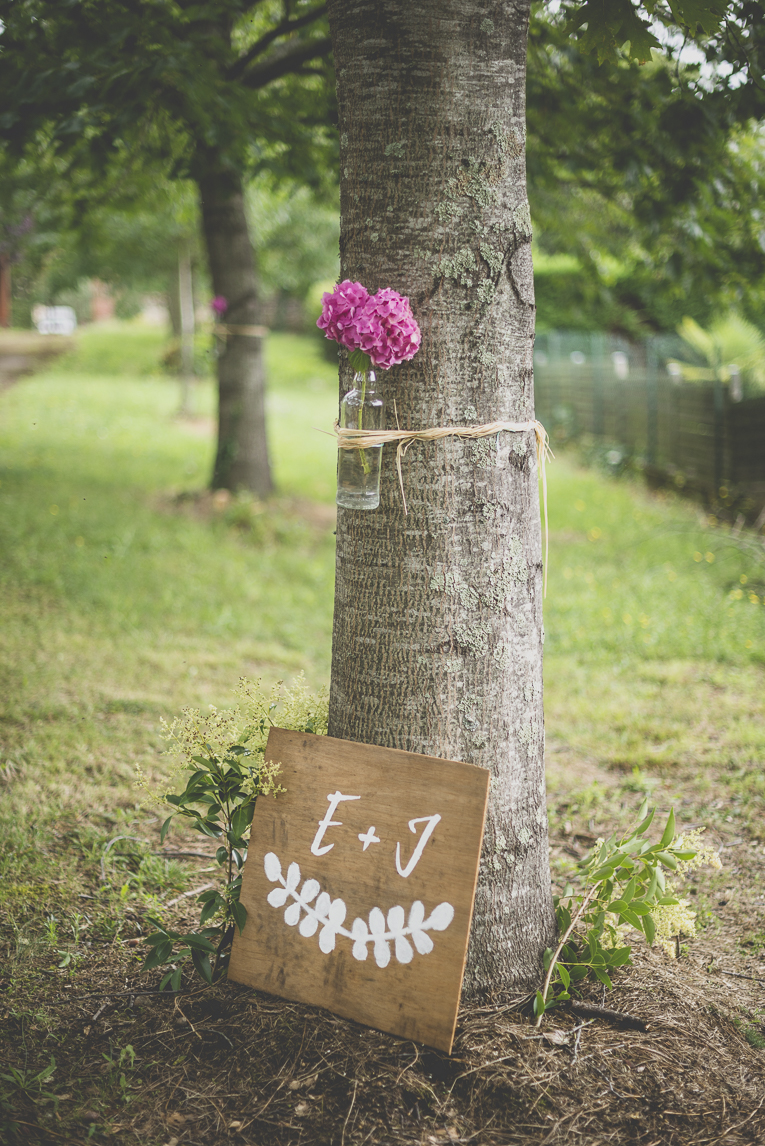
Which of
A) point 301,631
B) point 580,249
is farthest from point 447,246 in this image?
point 580,249

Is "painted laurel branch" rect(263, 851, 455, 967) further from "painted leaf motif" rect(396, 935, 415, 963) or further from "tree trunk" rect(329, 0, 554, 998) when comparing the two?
"tree trunk" rect(329, 0, 554, 998)

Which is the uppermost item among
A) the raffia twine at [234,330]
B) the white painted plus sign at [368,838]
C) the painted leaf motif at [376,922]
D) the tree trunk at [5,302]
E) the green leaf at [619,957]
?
the tree trunk at [5,302]

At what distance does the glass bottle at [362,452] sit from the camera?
193 cm

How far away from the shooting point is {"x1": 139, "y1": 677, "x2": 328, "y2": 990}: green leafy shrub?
76.0 inches

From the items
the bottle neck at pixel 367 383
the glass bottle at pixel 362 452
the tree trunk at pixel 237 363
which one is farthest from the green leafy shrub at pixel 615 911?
the tree trunk at pixel 237 363

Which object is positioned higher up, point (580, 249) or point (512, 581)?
point (580, 249)

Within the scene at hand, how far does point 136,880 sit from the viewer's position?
2.63 meters

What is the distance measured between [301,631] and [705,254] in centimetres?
326

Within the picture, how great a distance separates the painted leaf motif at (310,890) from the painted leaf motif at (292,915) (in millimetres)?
25

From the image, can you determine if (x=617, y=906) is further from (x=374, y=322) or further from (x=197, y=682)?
(x=197, y=682)

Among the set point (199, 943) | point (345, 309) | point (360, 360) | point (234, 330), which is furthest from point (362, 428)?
point (234, 330)

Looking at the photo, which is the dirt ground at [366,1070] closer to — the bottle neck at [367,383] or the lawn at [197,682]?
the lawn at [197,682]

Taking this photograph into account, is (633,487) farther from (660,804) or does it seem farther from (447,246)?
(447,246)

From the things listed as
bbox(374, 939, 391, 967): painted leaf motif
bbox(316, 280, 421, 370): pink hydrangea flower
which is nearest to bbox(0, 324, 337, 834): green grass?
bbox(374, 939, 391, 967): painted leaf motif
